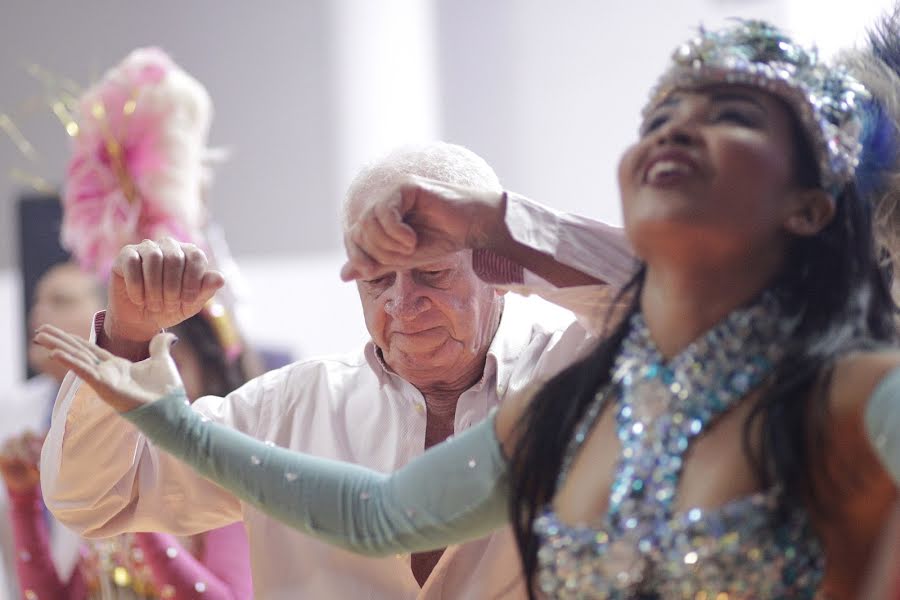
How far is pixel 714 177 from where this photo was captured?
1.10 m

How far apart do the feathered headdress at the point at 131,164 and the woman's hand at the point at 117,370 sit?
67.3 inches

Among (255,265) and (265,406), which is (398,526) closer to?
(265,406)

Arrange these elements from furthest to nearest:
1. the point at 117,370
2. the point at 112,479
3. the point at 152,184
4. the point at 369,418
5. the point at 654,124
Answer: the point at 152,184, the point at 369,418, the point at 112,479, the point at 117,370, the point at 654,124

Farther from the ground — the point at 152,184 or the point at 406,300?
the point at 406,300

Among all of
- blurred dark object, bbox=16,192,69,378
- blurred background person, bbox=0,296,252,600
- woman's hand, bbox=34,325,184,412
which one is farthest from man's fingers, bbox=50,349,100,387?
blurred dark object, bbox=16,192,69,378

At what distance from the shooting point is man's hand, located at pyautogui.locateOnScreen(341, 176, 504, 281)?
1.33m

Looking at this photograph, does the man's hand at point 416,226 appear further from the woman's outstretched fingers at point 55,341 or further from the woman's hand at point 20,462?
the woman's hand at point 20,462

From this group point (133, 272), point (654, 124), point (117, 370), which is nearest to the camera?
point (654, 124)

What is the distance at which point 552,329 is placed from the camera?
1.87 meters

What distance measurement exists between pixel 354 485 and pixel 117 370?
24cm

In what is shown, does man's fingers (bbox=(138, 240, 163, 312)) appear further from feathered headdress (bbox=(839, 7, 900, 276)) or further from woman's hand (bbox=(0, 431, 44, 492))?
woman's hand (bbox=(0, 431, 44, 492))

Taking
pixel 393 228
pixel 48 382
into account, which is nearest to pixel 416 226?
pixel 393 228

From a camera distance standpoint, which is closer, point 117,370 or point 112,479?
point 117,370

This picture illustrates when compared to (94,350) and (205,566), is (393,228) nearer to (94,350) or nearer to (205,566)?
(94,350)
